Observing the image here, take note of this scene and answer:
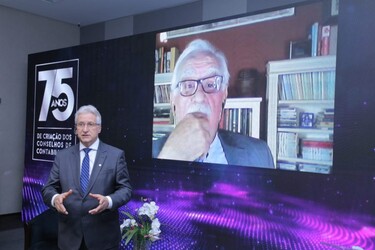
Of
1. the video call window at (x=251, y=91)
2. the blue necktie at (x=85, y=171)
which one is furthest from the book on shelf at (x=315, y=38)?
the blue necktie at (x=85, y=171)

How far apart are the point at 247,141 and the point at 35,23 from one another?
404cm

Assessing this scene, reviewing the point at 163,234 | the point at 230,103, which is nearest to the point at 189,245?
the point at 163,234

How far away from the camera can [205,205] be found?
3.26 meters

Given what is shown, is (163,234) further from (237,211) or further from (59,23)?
(59,23)

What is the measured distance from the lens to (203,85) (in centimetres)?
328

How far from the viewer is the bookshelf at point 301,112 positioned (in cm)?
263

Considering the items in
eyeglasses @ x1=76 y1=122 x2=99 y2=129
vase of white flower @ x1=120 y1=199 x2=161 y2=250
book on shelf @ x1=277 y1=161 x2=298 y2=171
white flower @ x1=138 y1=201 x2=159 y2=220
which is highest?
eyeglasses @ x1=76 y1=122 x2=99 y2=129

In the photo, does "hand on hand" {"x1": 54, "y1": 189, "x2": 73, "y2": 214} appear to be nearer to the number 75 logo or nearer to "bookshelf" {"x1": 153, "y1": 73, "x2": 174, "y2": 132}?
"bookshelf" {"x1": 153, "y1": 73, "x2": 174, "y2": 132}

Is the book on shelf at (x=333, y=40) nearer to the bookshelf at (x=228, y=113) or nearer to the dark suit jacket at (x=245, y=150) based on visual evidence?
the bookshelf at (x=228, y=113)

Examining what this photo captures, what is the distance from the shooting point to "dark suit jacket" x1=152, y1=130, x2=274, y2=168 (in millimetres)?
2949

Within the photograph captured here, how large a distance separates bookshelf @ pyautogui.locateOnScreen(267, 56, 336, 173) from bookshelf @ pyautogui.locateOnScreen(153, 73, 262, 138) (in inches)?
5.4

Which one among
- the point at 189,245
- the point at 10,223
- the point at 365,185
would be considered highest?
the point at 365,185

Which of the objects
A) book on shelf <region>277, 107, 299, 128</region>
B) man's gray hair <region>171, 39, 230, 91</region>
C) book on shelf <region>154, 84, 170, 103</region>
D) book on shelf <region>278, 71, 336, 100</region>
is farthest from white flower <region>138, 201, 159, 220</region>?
book on shelf <region>278, 71, 336, 100</region>

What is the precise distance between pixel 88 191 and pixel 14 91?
3.71 metres
